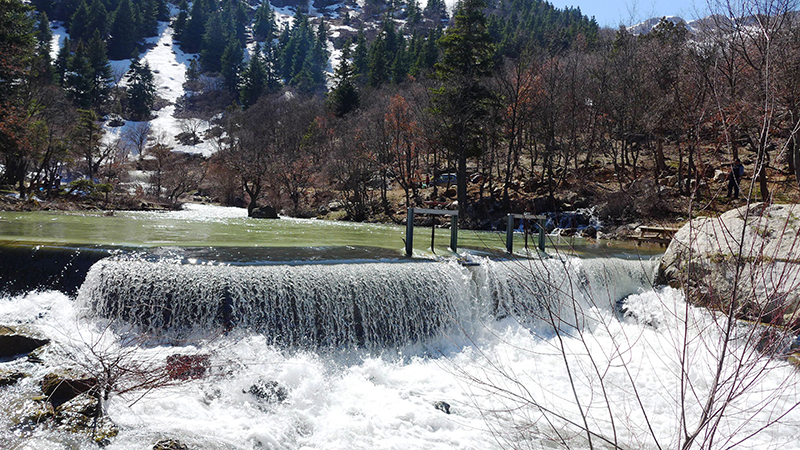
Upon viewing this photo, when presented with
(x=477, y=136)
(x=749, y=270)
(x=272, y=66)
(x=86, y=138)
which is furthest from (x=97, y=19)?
(x=749, y=270)

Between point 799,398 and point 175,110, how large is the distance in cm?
8493

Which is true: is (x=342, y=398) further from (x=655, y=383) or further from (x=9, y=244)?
(x=9, y=244)

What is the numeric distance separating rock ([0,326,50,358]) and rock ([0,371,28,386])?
0.62 m

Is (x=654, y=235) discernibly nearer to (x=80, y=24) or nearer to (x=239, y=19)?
(x=80, y=24)

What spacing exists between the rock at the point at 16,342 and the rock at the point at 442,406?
5416mm

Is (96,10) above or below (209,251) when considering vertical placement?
above

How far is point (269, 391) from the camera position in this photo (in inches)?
231

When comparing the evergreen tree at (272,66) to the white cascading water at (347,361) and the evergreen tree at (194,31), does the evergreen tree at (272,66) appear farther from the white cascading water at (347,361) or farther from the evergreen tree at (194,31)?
the white cascading water at (347,361)

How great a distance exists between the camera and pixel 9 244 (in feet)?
27.4

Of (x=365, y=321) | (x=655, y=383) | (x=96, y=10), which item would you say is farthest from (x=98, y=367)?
(x=96, y=10)

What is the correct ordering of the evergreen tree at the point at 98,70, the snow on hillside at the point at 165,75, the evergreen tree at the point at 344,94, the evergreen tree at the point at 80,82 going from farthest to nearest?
the evergreen tree at the point at 98,70 → the snow on hillside at the point at 165,75 → the evergreen tree at the point at 80,82 → the evergreen tree at the point at 344,94

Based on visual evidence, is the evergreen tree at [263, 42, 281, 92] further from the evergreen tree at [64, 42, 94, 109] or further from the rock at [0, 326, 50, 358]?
the rock at [0, 326, 50, 358]

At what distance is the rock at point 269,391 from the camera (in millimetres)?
5754

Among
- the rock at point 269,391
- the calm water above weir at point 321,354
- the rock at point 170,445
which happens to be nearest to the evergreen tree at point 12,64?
the calm water above weir at point 321,354
